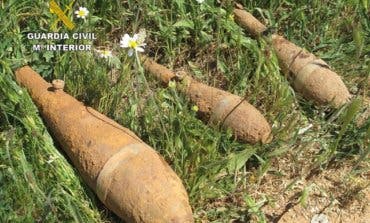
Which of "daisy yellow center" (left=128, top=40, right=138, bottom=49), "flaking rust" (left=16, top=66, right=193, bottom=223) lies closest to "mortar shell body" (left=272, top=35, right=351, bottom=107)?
"daisy yellow center" (left=128, top=40, right=138, bottom=49)

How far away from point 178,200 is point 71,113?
67 centimetres

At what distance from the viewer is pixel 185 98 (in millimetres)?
2744

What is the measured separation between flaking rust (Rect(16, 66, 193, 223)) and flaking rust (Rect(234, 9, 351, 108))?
0.96 m

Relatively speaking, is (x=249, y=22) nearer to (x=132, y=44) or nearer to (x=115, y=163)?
(x=132, y=44)

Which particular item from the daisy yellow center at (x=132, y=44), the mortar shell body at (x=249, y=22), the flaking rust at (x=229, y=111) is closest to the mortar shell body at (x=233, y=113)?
the flaking rust at (x=229, y=111)

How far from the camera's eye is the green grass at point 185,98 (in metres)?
2.44

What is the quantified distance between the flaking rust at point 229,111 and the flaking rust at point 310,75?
15.7 inches

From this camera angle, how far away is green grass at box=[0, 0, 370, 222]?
8.00 feet

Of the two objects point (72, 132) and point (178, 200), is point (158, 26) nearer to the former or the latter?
point (72, 132)

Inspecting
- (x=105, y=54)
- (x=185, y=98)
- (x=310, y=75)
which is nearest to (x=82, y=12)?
(x=105, y=54)

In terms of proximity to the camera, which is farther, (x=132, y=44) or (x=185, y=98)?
(x=185, y=98)

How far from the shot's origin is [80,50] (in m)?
2.82

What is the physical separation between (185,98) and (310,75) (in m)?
0.68

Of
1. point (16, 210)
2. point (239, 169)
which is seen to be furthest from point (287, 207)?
point (16, 210)
